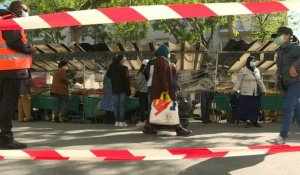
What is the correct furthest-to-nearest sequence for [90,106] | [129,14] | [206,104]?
1. [90,106]
2. [206,104]
3. [129,14]

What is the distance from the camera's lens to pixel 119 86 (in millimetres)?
10555

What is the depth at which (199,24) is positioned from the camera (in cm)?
3603

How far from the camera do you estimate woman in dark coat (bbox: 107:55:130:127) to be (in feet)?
34.6

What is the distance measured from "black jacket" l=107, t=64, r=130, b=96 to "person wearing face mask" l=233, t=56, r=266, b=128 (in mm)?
2715

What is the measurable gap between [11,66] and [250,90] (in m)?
6.53

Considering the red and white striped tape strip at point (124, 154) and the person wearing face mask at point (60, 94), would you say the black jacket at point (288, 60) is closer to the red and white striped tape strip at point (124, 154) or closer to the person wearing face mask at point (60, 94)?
the red and white striped tape strip at point (124, 154)

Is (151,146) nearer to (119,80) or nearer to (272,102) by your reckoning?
(119,80)

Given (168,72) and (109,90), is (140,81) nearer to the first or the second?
(109,90)

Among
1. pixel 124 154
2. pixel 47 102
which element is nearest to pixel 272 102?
pixel 47 102

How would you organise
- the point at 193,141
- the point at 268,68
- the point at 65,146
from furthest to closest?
the point at 268,68 < the point at 193,141 < the point at 65,146

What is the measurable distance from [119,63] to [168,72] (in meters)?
2.95

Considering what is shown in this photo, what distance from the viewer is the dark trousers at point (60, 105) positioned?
1233 cm

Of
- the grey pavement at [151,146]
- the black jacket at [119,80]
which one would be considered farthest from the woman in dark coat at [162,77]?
the black jacket at [119,80]

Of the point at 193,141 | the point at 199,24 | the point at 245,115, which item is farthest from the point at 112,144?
the point at 199,24
